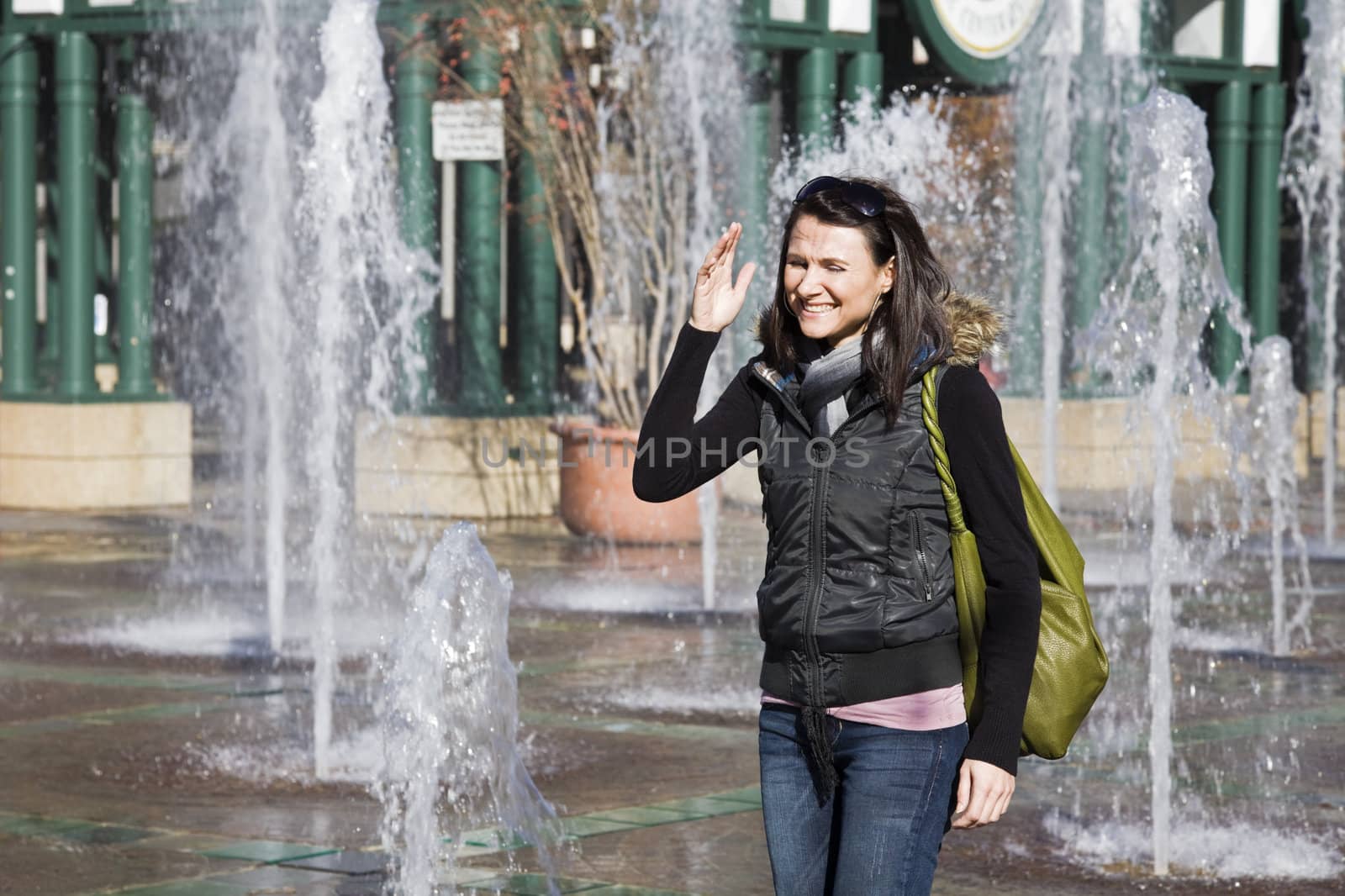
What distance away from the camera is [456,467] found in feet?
56.8

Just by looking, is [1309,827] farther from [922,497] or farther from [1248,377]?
[1248,377]

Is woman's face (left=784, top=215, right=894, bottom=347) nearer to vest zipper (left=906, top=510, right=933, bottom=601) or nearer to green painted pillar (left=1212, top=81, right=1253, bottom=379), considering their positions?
vest zipper (left=906, top=510, right=933, bottom=601)

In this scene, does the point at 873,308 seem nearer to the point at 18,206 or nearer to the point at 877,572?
the point at 877,572

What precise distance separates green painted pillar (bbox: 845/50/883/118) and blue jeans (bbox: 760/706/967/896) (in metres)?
15.5

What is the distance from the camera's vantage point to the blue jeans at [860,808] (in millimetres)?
3500

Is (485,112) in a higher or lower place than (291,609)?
higher

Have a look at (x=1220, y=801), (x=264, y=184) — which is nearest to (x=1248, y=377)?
(x=264, y=184)

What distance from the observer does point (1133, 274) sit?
20266 mm

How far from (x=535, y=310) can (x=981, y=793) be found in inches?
573

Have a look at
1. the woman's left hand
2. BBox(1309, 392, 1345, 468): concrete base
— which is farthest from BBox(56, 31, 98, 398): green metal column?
the woman's left hand

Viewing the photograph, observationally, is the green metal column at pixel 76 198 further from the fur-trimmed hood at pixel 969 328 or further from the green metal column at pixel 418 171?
the fur-trimmed hood at pixel 969 328

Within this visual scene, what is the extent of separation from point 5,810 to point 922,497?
4.52m

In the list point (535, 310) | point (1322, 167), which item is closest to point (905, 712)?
point (535, 310)

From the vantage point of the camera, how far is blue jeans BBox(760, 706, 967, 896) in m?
3.50
